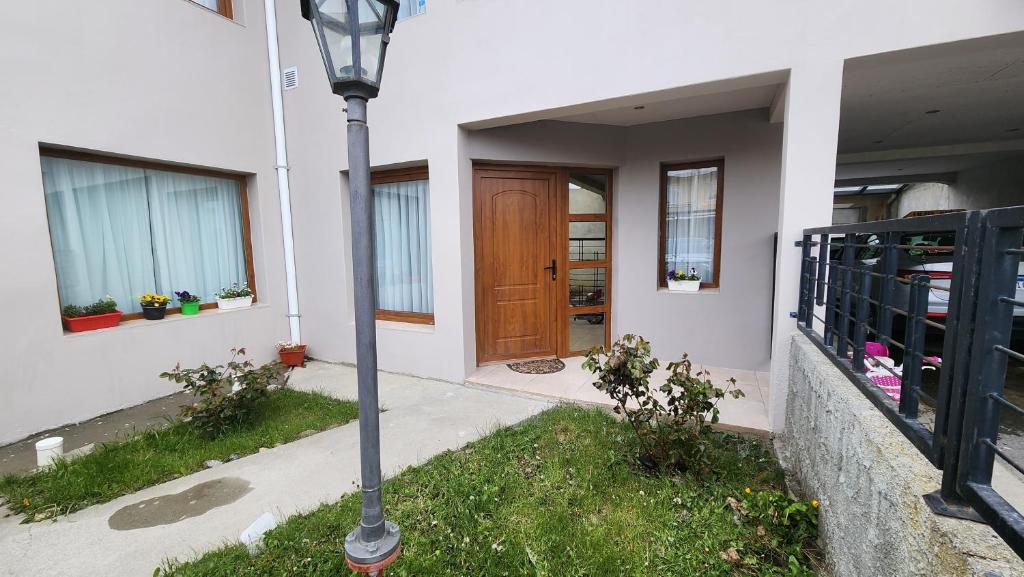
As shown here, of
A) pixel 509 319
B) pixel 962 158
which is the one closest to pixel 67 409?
pixel 509 319

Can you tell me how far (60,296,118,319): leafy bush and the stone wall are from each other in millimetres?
5422

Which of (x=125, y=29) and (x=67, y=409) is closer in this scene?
(x=67, y=409)

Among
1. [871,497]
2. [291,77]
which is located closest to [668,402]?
[871,497]

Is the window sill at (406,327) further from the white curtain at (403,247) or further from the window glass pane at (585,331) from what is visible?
the window glass pane at (585,331)

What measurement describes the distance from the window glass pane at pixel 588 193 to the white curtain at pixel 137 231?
3.92 m

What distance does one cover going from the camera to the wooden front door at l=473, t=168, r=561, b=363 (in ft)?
15.7

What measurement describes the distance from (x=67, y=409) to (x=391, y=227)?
322cm

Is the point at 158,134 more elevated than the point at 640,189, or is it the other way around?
the point at 158,134

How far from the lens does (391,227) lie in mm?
5191

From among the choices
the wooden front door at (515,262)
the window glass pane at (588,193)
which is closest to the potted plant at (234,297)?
the wooden front door at (515,262)

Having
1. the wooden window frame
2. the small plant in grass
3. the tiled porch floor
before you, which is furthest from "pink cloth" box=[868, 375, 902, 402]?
the wooden window frame

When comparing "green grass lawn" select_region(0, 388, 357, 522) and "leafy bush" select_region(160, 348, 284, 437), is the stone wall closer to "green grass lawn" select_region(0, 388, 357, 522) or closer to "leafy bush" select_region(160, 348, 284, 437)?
"green grass lawn" select_region(0, 388, 357, 522)

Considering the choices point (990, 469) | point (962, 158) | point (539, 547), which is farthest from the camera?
point (962, 158)

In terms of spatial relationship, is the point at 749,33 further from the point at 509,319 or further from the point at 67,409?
the point at 67,409
